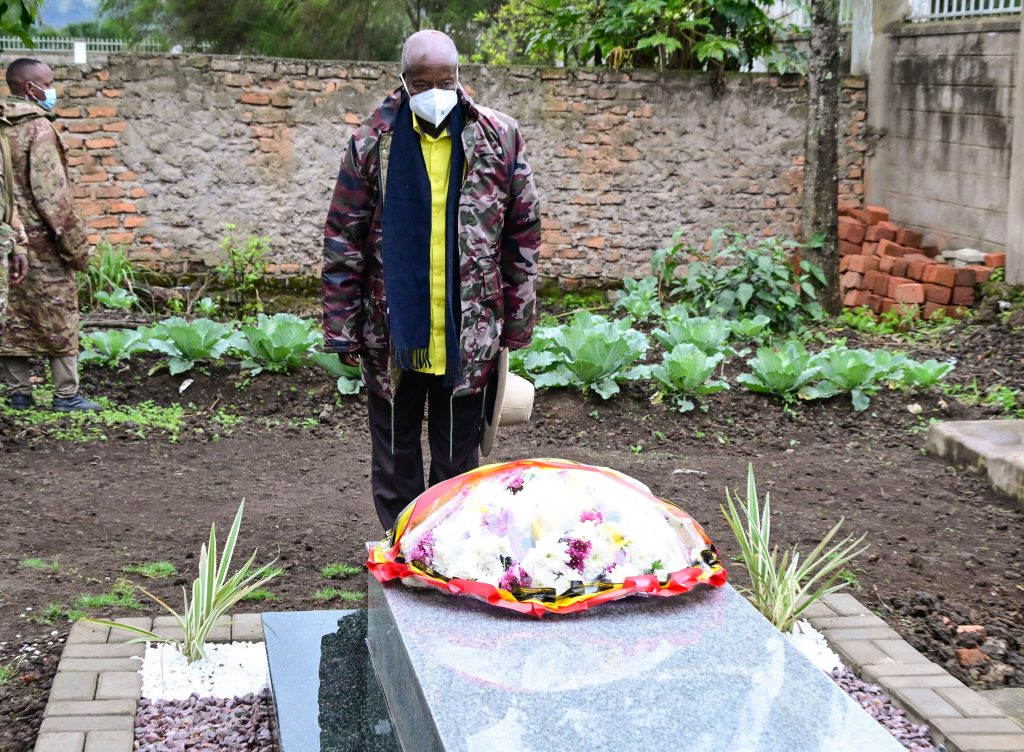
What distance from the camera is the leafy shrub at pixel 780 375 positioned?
642 cm

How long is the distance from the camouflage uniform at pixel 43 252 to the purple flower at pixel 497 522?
12.6 ft

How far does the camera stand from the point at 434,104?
346cm

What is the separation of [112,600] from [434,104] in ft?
6.42

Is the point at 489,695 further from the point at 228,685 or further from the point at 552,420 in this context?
the point at 552,420

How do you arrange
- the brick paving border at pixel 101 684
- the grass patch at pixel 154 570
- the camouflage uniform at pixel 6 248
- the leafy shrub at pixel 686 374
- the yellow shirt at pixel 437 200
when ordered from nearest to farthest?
1. the brick paving border at pixel 101 684
2. the yellow shirt at pixel 437 200
3. the grass patch at pixel 154 570
4. the camouflage uniform at pixel 6 248
5. the leafy shrub at pixel 686 374

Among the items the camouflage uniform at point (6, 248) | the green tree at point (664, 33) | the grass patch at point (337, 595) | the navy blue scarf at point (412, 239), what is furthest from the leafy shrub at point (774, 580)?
the green tree at point (664, 33)

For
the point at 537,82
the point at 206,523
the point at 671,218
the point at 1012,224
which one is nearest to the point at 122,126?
the point at 537,82

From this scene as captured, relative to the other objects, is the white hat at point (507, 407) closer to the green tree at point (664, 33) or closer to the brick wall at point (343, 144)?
the brick wall at point (343, 144)

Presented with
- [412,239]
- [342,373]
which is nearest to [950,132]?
[342,373]

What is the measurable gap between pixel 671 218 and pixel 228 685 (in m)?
7.55

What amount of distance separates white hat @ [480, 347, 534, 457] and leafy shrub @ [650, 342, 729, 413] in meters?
2.45

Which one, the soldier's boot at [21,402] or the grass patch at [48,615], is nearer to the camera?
the grass patch at [48,615]

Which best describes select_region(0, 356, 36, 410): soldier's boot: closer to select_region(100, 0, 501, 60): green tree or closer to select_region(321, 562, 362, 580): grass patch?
select_region(321, 562, 362, 580): grass patch

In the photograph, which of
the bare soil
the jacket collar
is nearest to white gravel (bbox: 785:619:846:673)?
the bare soil
